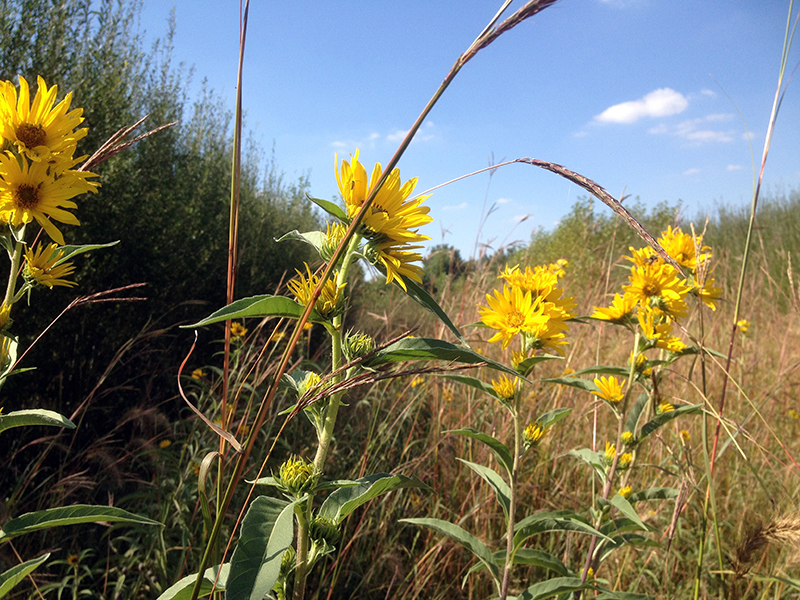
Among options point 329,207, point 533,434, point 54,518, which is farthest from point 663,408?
point 54,518

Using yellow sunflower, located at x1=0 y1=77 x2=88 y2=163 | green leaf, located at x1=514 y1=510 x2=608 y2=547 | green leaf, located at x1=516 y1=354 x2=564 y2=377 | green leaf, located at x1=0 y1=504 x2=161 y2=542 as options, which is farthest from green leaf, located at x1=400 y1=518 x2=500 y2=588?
yellow sunflower, located at x1=0 y1=77 x2=88 y2=163

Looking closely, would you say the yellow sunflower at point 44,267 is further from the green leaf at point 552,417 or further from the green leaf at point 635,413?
the green leaf at point 635,413

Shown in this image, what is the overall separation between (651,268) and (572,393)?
116cm

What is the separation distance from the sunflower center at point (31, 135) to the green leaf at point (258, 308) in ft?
1.77

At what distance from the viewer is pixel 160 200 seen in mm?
3074

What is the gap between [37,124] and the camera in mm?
837

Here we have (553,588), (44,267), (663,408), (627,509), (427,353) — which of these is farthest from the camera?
(663,408)

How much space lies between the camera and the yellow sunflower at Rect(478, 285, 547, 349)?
3.85 ft

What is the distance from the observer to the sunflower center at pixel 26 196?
814 millimetres

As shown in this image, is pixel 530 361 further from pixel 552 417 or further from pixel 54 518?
pixel 54 518

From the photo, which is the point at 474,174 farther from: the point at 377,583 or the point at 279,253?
the point at 279,253

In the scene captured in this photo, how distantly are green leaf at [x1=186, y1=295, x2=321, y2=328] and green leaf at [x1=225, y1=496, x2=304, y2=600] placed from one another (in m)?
0.24

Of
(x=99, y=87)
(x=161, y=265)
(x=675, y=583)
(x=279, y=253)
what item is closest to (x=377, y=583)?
(x=675, y=583)

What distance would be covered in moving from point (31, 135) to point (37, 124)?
0.02m
